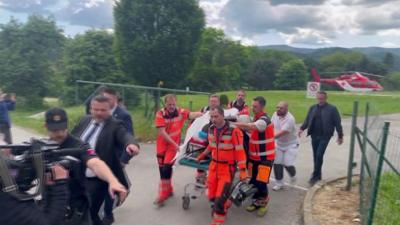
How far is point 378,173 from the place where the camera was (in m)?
4.68

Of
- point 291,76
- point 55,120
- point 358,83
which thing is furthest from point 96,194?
point 291,76

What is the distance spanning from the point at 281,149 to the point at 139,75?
940cm

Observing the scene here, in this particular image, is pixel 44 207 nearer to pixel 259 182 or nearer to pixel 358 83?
pixel 259 182

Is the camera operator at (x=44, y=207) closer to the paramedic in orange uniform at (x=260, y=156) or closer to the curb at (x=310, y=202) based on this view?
the paramedic in orange uniform at (x=260, y=156)

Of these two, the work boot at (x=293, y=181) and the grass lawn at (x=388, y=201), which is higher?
the grass lawn at (x=388, y=201)

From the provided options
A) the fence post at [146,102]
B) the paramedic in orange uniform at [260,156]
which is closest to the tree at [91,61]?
the fence post at [146,102]

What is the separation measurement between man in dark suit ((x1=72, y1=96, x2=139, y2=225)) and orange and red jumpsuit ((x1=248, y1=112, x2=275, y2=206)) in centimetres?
265

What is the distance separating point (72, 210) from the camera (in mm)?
3377

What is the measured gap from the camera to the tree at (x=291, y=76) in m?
100

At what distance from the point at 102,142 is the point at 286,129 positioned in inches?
165

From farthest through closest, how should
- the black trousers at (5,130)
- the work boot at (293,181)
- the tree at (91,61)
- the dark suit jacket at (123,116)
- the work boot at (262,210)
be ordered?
the tree at (91,61), the black trousers at (5,130), the work boot at (293,181), the work boot at (262,210), the dark suit jacket at (123,116)

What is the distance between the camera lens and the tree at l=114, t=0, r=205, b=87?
51.7 ft

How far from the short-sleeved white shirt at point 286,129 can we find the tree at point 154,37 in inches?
337

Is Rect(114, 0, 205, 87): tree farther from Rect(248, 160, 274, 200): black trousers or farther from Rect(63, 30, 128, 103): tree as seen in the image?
Rect(248, 160, 274, 200): black trousers
